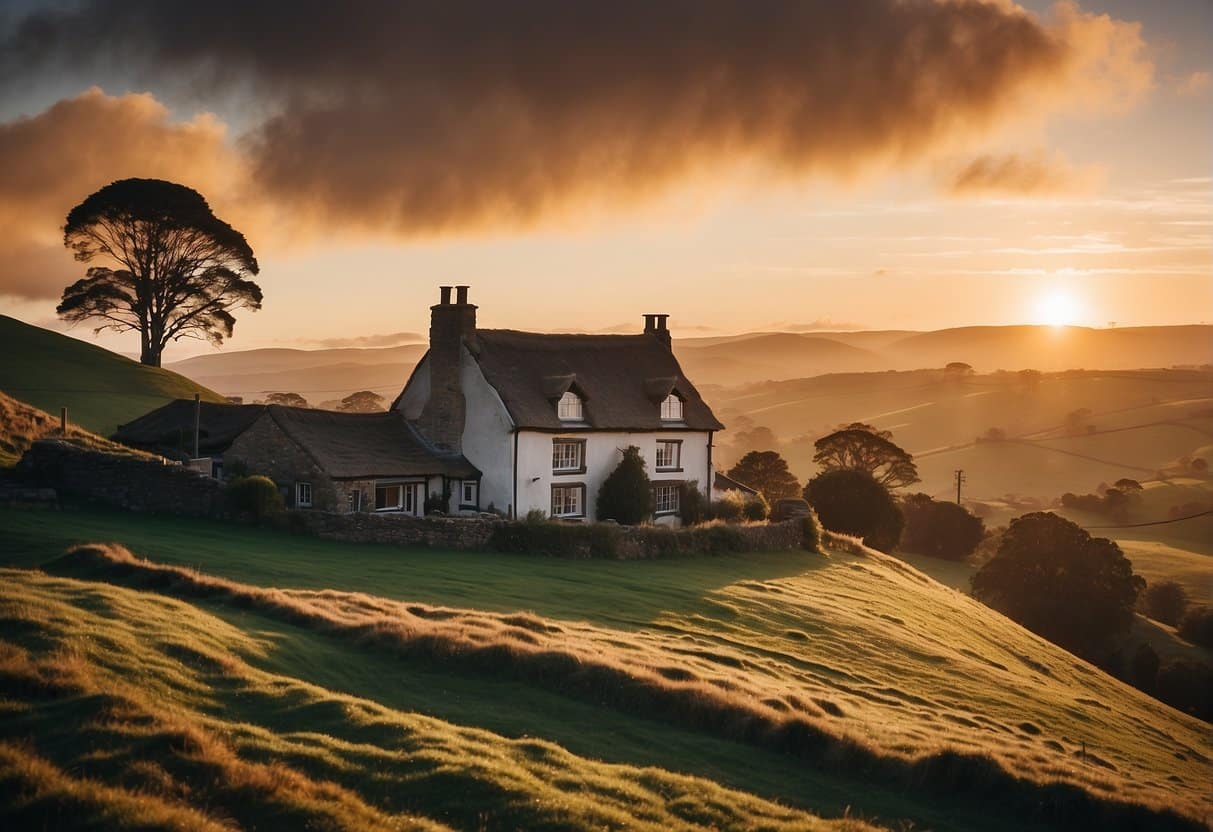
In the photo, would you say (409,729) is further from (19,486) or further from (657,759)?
(19,486)

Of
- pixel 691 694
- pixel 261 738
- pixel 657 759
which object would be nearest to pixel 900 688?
pixel 691 694

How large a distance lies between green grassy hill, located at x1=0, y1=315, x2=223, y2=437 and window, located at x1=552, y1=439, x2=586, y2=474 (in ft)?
83.6

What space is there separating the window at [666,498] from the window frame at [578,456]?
5.05m

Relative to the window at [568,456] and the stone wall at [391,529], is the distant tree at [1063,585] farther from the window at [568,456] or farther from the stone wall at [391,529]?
the stone wall at [391,529]

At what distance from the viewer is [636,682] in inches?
843

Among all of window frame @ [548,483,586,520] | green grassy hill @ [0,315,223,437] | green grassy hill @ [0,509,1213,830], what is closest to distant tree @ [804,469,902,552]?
window frame @ [548,483,586,520]

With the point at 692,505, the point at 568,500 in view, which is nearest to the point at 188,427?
the point at 568,500

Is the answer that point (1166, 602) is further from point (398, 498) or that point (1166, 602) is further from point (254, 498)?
point (254, 498)

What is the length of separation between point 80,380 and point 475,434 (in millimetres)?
33454

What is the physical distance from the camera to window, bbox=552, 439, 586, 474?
53750 millimetres

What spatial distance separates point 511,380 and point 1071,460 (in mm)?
122022

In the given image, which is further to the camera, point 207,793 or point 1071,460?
point 1071,460

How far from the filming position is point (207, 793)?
13.1m

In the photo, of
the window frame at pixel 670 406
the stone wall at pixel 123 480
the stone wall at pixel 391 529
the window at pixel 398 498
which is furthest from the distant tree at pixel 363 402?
the stone wall at pixel 391 529
